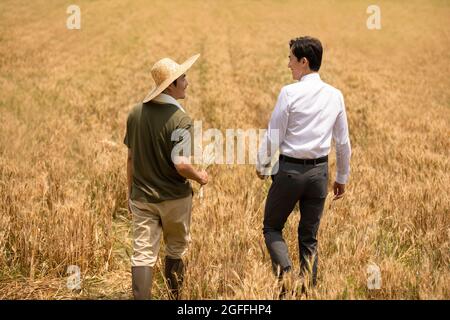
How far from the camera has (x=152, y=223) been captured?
3.35 meters

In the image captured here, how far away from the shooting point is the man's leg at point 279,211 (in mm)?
3404

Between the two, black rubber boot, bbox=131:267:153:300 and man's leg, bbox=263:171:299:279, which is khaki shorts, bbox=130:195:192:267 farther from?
man's leg, bbox=263:171:299:279

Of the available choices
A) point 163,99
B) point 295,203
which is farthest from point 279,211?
point 163,99

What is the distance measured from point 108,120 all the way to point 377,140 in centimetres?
531

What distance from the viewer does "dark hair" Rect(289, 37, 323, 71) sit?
3367 mm

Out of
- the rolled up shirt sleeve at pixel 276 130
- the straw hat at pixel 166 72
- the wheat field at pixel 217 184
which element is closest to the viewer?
the straw hat at pixel 166 72

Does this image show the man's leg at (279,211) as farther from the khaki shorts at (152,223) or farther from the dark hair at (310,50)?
the dark hair at (310,50)

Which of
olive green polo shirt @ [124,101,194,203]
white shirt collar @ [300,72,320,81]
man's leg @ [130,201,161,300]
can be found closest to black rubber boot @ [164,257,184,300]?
man's leg @ [130,201,161,300]

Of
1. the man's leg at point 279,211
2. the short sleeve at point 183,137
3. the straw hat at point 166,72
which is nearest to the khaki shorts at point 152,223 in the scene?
the short sleeve at point 183,137

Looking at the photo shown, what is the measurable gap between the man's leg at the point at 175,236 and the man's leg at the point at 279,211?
23.7 inches

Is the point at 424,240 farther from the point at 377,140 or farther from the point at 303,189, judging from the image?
the point at 377,140

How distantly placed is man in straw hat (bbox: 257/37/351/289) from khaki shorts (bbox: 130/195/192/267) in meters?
0.65

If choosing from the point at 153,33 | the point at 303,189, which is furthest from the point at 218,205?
the point at 153,33
